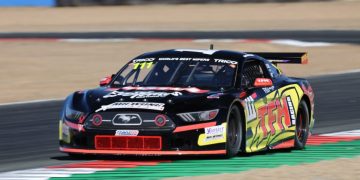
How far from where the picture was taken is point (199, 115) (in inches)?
411

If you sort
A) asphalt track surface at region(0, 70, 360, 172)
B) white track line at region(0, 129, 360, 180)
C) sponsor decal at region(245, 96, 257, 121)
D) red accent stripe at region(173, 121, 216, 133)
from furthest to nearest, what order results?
asphalt track surface at region(0, 70, 360, 172)
sponsor decal at region(245, 96, 257, 121)
red accent stripe at region(173, 121, 216, 133)
white track line at region(0, 129, 360, 180)

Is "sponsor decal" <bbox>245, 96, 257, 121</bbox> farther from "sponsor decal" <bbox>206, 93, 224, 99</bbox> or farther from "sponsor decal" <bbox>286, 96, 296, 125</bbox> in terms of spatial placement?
"sponsor decal" <bbox>286, 96, 296, 125</bbox>

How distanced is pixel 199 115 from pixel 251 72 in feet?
5.62

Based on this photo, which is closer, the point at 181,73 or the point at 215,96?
the point at 215,96

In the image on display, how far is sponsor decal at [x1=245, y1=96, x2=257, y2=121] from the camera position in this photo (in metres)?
11.0

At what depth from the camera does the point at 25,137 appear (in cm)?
1340

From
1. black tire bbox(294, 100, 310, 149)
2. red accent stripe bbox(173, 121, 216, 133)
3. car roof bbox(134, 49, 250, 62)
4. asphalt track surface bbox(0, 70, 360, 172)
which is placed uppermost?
car roof bbox(134, 49, 250, 62)

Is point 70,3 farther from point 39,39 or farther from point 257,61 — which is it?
point 257,61

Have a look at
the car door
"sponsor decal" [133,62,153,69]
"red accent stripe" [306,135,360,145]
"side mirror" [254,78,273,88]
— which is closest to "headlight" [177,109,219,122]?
the car door

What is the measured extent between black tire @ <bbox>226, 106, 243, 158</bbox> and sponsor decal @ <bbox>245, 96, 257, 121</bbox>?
16 centimetres

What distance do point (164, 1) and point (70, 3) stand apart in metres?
4.18

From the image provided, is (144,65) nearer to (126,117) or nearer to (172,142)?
(126,117)

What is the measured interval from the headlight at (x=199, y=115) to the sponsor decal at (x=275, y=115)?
39.2 inches

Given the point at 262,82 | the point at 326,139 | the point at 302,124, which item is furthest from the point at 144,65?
the point at 326,139
